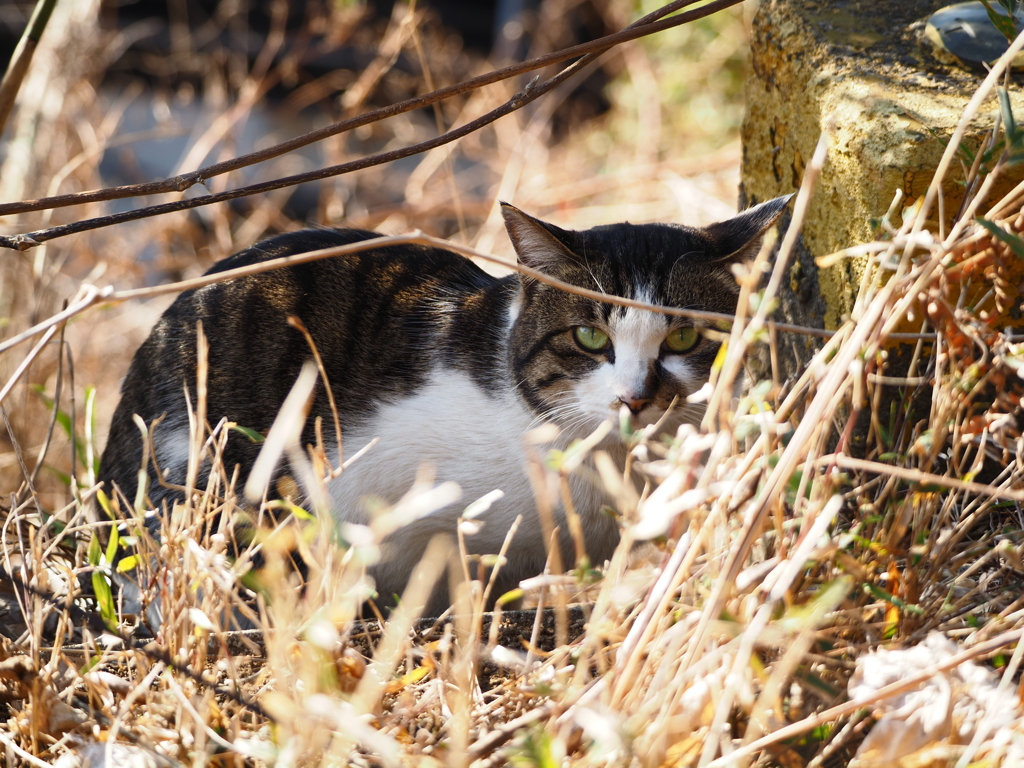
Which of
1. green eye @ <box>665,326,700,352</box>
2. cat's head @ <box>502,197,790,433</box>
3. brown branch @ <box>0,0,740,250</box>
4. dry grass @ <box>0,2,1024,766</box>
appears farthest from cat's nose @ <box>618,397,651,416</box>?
brown branch @ <box>0,0,740,250</box>

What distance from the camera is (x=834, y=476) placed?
38.1 inches

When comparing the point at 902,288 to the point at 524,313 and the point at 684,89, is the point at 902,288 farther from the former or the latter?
the point at 684,89

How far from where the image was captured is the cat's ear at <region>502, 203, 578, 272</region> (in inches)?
61.4

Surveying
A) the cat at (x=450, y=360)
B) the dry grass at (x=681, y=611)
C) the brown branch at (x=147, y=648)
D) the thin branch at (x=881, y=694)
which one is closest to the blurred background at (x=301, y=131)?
the cat at (x=450, y=360)

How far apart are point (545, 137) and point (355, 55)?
4.70 ft

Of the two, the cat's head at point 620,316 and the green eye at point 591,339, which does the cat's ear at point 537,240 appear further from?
the green eye at point 591,339

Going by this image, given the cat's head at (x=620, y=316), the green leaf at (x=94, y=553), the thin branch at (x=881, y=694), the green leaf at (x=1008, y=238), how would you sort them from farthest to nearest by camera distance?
the cat's head at (x=620, y=316) → the green leaf at (x=94, y=553) → the green leaf at (x=1008, y=238) → the thin branch at (x=881, y=694)

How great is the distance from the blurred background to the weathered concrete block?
73cm

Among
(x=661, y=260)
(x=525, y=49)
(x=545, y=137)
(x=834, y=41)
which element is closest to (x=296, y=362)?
(x=661, y=260)

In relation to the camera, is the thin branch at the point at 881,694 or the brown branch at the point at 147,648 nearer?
the thin branch at the point at 881,694

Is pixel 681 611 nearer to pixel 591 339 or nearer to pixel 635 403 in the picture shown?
pixel 635 403

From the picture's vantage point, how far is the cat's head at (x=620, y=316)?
58.8 inches

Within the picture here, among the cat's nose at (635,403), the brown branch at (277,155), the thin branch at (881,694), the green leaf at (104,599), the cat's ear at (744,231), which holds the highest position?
the brown branch at (277,155)

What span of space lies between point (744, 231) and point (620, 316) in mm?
267
